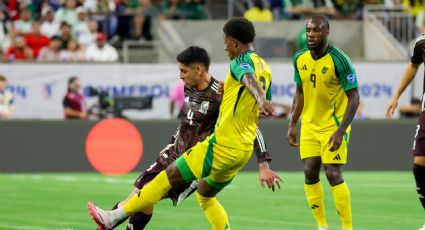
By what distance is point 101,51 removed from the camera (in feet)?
86.7

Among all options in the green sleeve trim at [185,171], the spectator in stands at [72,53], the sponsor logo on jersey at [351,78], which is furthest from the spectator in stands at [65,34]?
the green sleeve trim at [185,171]

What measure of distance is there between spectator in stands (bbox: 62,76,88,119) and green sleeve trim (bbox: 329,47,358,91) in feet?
40.4

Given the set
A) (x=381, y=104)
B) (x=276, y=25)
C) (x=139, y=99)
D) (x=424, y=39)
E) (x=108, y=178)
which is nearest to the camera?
(x=424, y=39)

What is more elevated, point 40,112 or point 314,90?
point 314,90

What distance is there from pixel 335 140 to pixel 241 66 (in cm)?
196

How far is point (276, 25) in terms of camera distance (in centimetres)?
2845

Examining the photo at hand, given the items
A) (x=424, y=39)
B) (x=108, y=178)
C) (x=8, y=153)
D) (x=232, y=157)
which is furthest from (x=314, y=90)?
(x=8, y=153)

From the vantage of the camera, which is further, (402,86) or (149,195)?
(402,86)

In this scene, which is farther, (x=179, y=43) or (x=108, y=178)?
(x=179, y=43)

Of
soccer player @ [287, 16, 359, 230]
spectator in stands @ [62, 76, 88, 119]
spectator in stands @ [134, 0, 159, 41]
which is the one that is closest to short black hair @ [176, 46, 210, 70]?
soccer player @ [287, 16, 359, 230]

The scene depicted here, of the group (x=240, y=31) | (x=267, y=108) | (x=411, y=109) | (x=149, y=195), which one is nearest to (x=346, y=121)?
(x=240, y=31)

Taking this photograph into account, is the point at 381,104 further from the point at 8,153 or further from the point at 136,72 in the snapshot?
the point at 8,153

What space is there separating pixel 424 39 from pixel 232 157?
119 inches

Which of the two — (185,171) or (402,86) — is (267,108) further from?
(402,86)
